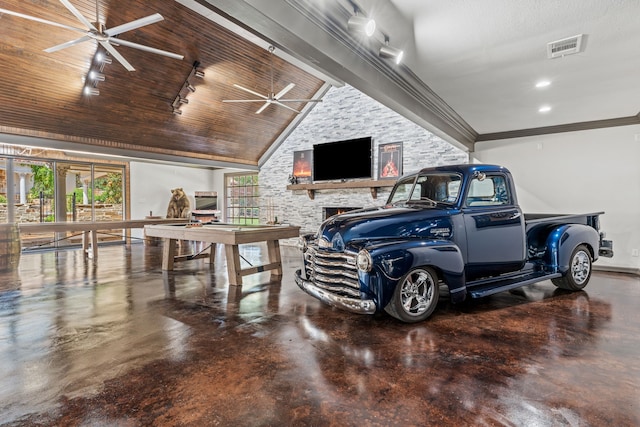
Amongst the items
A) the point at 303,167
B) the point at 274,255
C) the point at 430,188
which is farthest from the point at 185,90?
the point at 430,188

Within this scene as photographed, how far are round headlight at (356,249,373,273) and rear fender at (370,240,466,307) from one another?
0.04 meters

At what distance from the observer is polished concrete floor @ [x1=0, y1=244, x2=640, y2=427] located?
1825 millimetres

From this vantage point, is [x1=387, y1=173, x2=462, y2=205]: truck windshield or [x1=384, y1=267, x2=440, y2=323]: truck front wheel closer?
[x1=384, y1=267, x2=440, y2=323]: truck front wheel

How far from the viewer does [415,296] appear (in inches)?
126

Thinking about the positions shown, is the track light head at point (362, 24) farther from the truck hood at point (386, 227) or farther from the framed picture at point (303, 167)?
the framed picture at point (303, 167)

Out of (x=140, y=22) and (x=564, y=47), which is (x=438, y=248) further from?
(x=140, y=22)

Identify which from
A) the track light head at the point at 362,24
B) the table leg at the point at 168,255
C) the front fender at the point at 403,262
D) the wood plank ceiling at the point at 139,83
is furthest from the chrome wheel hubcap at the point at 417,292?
the wood plank ceiling at the point at 139,83

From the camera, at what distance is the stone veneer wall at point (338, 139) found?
7465 millimetres

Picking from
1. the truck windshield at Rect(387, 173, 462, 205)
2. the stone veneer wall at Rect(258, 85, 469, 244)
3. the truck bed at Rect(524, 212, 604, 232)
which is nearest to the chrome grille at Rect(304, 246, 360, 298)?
the truck windshield at Rect(387, 173, 462, 205)

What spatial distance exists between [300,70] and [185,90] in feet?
8.58

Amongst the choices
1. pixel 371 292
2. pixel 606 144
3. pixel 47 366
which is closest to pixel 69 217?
pixel 47 366

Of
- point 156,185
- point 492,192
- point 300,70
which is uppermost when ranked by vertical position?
point 300,70

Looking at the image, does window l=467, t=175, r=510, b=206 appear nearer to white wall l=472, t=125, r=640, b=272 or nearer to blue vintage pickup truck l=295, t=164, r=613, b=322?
blue vintage pickup truck l=295, t=164, r=613, b=322

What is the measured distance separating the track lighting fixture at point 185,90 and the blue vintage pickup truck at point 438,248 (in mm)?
4548
